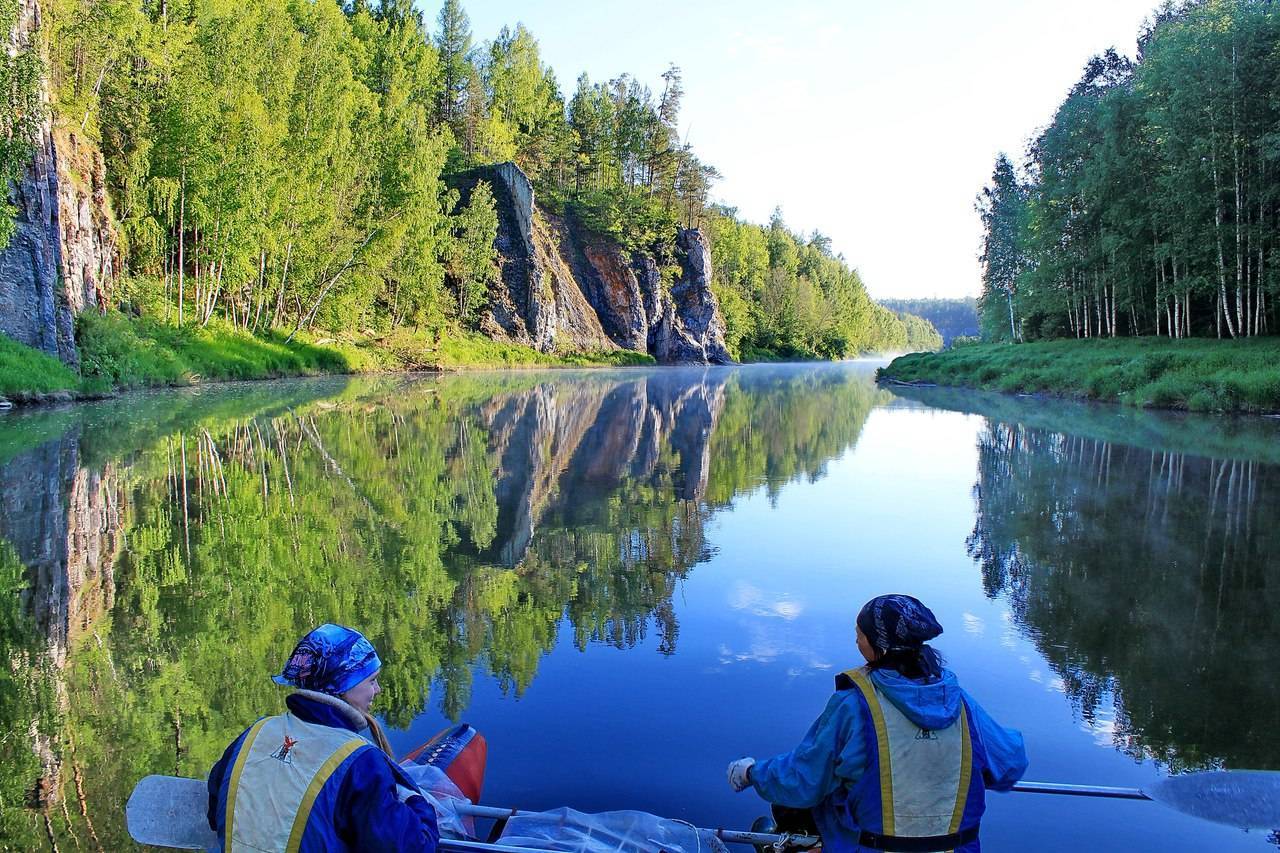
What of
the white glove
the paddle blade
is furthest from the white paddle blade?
the paddle blade

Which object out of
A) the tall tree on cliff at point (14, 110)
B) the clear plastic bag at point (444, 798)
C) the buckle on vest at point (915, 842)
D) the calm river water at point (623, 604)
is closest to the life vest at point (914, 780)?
the buckle on vest at point (915, 842)

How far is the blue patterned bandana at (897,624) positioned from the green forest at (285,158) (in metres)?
20.8

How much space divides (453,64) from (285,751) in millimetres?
77589

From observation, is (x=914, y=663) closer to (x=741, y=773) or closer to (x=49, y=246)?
Answer: (x=741, y=773)

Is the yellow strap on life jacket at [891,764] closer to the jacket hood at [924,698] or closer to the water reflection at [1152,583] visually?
the jacket hood at [924,698]

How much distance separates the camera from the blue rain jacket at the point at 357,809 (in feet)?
7.39

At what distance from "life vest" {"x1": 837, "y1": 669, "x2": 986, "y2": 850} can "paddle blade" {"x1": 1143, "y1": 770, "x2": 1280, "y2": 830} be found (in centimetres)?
118

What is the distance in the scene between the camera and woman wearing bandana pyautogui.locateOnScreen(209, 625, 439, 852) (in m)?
2.25

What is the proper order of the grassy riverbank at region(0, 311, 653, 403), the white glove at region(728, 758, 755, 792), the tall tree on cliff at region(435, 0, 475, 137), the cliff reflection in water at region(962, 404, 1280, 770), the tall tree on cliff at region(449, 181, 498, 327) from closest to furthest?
the white glove at region(728, 758, 755, 792)
the cliff reflection in water at region(962, 404, 1280, 770)
the grassy riverbank at region(0, 311, 653, 403)
the tall tree on cliff at region(449, 181, 498, 327)
the tall tree on cliff at region(435, 0, 475, 137)

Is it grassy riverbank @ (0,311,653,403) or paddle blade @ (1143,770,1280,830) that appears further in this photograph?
grassy riverbank @ (0,311,653,403)

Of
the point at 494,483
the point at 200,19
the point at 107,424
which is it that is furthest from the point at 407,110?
the point at 494,483

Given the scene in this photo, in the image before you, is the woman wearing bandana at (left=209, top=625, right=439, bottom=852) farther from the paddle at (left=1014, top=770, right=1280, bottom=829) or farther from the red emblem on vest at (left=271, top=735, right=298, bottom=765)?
the paddle at (left=1014, top=770, right=1280, bottom=829)

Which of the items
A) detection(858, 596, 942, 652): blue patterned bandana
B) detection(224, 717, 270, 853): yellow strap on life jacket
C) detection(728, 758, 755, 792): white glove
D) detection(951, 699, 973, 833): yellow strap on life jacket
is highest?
detection(858, 596, 942, 652): blue patterned bandana

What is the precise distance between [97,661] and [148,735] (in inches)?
48.9
